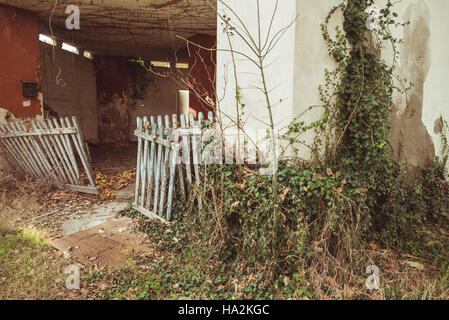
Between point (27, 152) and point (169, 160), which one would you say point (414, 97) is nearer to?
point (169, 160)

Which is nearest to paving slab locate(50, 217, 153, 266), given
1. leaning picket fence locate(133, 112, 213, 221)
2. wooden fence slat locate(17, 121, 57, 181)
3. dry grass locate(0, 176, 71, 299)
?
dry grass locate(0, 176, 71, 299)

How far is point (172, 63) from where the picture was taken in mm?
11367

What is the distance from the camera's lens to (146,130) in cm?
418

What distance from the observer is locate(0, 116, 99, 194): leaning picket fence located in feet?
16.1

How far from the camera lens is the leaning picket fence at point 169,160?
3.71m

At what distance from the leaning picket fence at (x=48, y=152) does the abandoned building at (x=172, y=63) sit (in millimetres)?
187

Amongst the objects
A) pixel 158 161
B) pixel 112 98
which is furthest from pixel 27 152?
pixel 112 98

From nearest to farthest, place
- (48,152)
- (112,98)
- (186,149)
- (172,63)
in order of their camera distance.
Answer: (186,149)
(48,152)
(112,98)
(172,63)

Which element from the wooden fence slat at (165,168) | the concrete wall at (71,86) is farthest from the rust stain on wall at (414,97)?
the concrete wall at (71,86)

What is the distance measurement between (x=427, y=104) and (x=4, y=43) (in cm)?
834

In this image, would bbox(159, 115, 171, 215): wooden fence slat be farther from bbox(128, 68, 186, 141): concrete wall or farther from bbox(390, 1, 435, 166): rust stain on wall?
bbox(128, 68, 186, 141): concrete wall

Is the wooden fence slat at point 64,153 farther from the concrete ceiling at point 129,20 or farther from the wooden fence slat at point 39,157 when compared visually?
the concrete ceiling at point 129,20

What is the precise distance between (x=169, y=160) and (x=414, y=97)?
423 cm

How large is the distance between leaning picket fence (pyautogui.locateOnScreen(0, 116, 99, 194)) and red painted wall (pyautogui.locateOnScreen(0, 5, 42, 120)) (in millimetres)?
502
